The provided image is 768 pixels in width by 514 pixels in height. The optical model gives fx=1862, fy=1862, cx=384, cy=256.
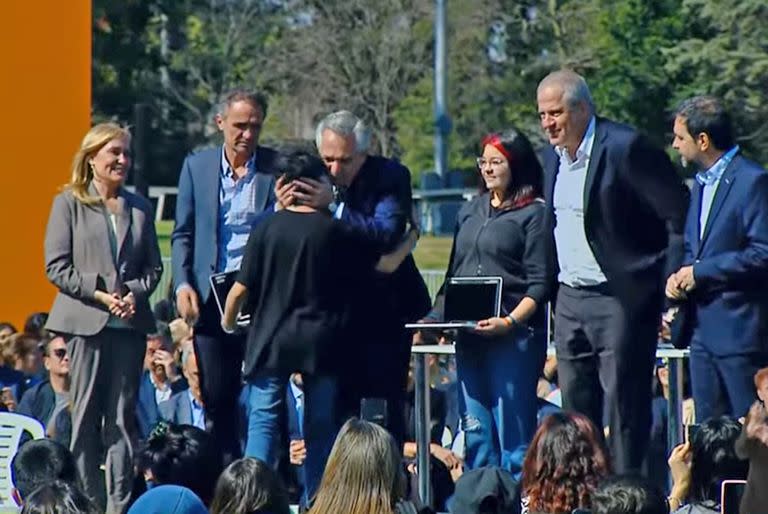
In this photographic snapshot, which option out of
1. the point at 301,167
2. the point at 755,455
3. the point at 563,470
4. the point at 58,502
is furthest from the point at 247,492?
the point at 301,167

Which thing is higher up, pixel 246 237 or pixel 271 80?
pixel 271 80

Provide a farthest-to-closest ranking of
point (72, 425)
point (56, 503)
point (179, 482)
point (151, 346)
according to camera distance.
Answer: point (151, 346) → point (72, 425) → point (179, 482) → point (56, 503)

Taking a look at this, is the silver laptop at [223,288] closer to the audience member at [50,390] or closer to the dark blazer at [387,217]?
the dark blazer at [387,217]

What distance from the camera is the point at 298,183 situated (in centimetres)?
861

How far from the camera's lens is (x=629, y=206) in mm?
8516

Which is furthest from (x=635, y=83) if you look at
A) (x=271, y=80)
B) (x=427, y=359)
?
(x=427, y=359)

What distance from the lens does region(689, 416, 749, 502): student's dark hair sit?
725cm

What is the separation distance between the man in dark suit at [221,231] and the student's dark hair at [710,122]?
6.93 ft

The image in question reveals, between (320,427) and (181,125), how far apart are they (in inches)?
1682

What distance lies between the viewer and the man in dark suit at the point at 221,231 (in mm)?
9227

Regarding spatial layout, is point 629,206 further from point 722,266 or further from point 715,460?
point 715,460

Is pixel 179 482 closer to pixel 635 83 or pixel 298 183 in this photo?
pixel 298 183

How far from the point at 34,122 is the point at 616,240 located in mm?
6242

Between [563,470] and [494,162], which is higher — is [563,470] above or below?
below
